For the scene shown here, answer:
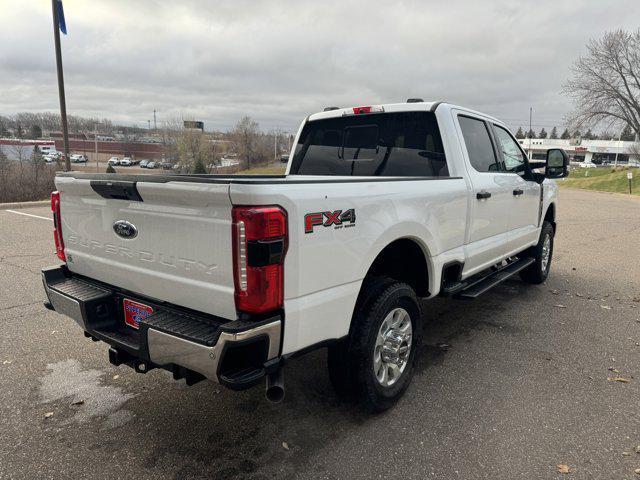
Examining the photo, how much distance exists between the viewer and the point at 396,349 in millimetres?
3156

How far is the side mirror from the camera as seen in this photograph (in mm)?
5398

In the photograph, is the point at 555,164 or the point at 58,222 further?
the point at 555,164

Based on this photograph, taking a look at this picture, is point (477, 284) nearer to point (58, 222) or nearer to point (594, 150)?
point (58, 222)

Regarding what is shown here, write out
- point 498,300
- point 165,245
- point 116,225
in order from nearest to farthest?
point 165,245 → point 116,225 → point 498,300

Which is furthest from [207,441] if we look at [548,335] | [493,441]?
[548,335]

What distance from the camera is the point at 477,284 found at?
439cm

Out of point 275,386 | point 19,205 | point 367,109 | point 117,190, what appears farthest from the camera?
point 19,205

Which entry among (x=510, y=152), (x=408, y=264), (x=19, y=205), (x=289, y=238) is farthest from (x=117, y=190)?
(x=19, y=205)

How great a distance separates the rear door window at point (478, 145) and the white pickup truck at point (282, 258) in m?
0.03

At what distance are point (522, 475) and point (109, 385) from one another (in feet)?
9.37

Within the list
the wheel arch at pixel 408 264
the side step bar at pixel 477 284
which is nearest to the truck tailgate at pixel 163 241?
the wheel arch at pixel 408 264

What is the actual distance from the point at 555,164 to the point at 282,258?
4.50 metres

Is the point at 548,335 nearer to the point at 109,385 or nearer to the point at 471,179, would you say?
the point at 471,179

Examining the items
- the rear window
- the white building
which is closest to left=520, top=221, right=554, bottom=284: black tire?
the rear window
